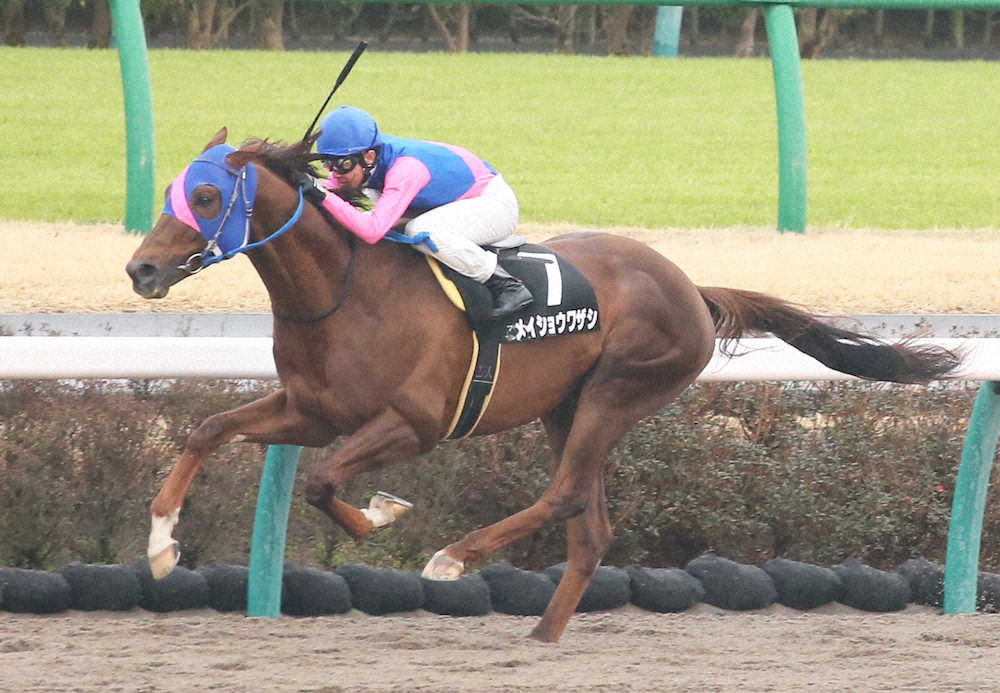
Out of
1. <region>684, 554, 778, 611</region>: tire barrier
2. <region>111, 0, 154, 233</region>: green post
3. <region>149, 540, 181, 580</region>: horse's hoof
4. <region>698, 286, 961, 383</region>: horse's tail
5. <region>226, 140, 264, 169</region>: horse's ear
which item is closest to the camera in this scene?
<region>149, 540, 181, 580</region>: horse's hoof

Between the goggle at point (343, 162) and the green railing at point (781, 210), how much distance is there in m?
0.74

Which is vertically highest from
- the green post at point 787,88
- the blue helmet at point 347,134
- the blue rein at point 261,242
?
the green post at point 787,88

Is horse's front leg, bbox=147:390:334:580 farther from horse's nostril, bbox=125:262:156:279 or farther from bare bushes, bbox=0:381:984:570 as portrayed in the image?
bare bushes, bbox=0:381:984:570

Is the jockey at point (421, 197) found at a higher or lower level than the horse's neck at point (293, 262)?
higher

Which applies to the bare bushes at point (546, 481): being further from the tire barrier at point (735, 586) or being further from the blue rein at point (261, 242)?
the blue rein at point (261, 242)

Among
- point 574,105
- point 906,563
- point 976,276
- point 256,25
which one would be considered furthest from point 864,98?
point 906,563

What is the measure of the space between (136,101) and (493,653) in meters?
5.05

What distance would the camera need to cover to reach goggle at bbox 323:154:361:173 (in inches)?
167

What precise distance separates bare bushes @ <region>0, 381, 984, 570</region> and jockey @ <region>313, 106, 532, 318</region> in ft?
3.19

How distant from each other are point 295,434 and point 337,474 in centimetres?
17

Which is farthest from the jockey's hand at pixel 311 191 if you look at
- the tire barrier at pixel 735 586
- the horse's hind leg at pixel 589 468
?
the tire barrier at pixel 735 586

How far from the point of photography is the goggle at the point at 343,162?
4.23 m

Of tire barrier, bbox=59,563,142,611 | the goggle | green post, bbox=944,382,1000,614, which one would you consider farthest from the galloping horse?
green post, bbox=944,382,1000,614

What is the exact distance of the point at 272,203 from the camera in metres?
4.05
